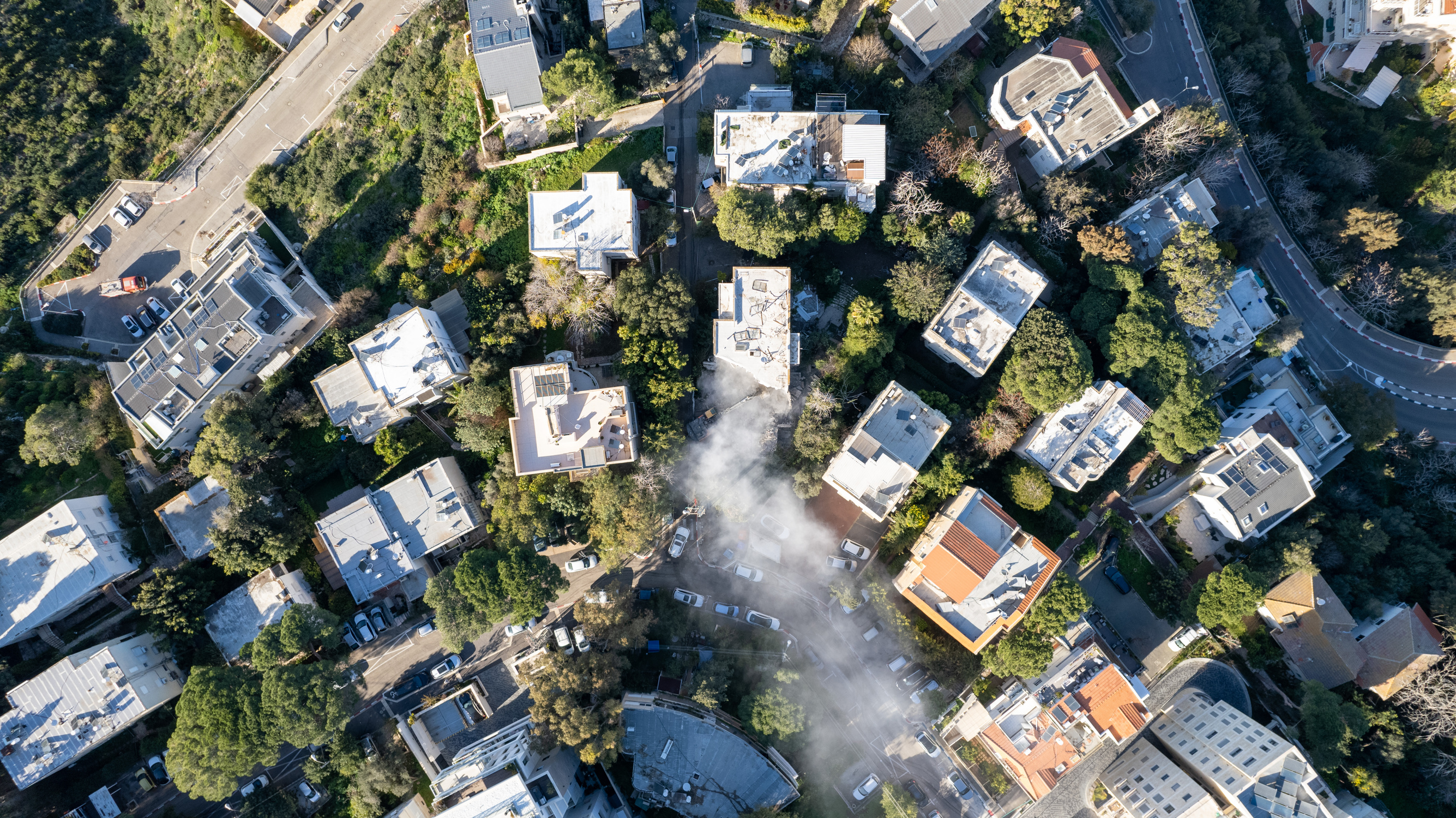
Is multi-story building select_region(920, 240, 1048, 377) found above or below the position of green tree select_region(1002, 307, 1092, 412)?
above

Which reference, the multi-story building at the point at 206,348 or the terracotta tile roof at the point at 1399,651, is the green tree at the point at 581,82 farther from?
the terracotta tile roof at the point at 1399,651

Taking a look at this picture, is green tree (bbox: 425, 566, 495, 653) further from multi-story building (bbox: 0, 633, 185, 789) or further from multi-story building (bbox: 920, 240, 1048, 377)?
multi-story building (bbox: 920, 240, 1048, 377)

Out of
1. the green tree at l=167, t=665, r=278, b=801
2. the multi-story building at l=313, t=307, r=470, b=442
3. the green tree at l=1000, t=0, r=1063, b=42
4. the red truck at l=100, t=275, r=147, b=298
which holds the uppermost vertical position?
the green tree at l=1000, t=0, r=1063, b=42

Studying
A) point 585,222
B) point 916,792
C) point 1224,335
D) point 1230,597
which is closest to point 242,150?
point 585,222

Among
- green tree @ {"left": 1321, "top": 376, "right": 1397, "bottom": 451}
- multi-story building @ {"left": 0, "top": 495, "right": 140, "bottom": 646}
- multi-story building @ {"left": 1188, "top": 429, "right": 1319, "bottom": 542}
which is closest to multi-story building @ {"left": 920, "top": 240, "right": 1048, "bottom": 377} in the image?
multi-story building @ {"left": 1188, "top": 429, "right": 1319, "bottom": 542}

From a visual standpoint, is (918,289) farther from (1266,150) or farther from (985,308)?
(1266,150)

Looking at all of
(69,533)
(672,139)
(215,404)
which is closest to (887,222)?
(672,139)
